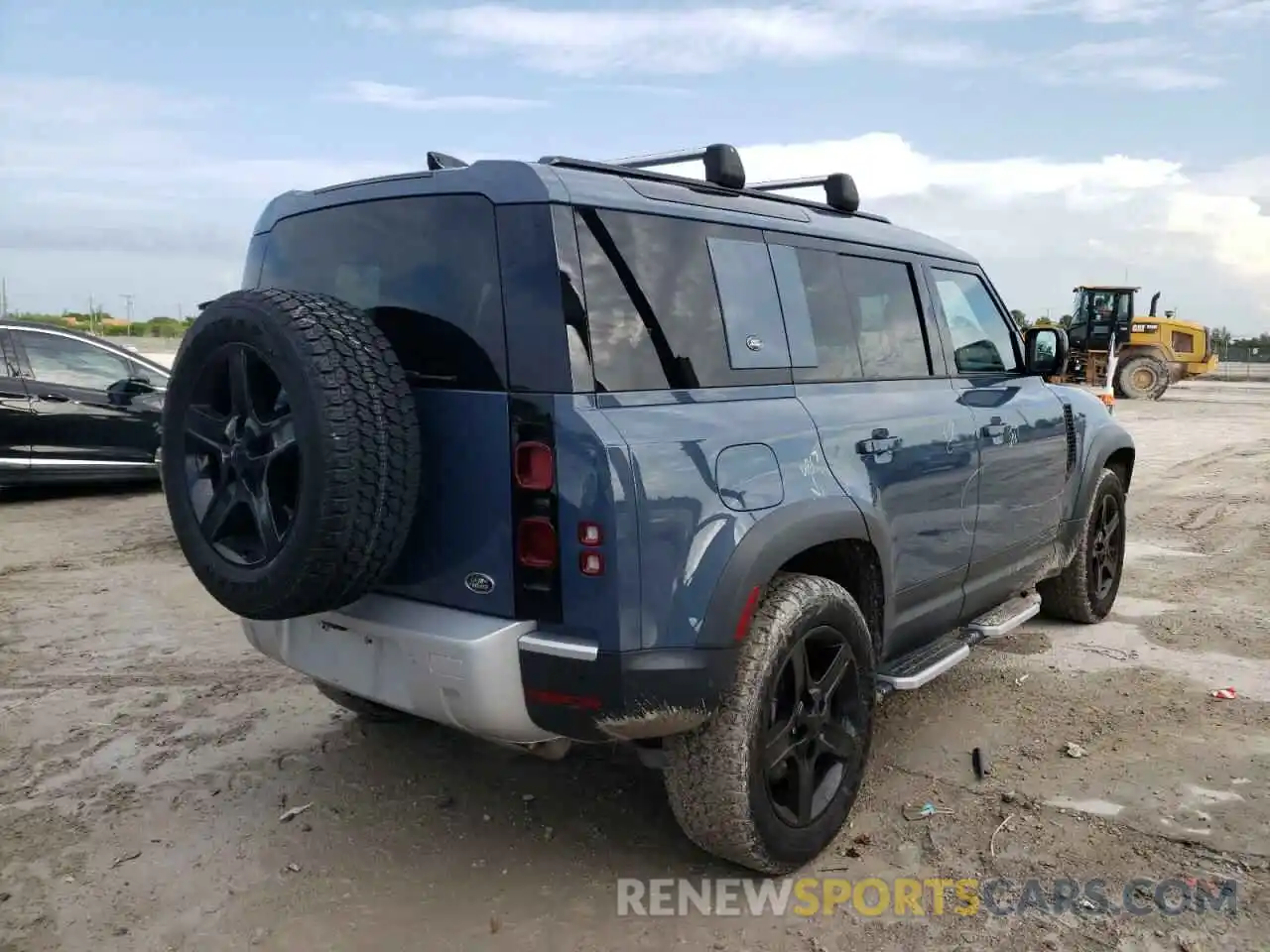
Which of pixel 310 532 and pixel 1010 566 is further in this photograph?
pixel 1010 566

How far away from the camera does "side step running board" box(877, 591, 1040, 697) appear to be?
3488 mm

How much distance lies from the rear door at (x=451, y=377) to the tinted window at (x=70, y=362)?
727 cm

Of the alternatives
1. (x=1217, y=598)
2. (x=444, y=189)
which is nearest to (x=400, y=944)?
(x=444, y=189)

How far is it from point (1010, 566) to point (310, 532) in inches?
122

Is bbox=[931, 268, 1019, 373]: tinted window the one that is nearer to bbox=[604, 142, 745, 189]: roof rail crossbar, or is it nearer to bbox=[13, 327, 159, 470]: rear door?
bbox=[604, 142, 745, 189]: roof rail crossbar

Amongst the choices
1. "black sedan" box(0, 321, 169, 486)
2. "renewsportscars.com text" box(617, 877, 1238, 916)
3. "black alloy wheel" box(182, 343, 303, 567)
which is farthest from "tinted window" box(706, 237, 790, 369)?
"black sedan" box(0, 321, 169, 486)

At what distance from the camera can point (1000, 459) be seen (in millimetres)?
4164

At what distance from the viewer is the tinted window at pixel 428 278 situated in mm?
2709

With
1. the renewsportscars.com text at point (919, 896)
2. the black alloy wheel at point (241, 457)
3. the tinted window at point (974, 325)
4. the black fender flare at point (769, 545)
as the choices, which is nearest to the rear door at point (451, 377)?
the black alloy wheel at point (241, 457)

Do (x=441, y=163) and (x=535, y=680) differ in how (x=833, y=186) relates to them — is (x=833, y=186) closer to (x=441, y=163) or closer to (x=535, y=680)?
(x=441, y=163)

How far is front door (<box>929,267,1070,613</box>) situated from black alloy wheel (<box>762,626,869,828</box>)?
1.09 meters

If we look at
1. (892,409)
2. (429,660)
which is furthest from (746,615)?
(892,409)

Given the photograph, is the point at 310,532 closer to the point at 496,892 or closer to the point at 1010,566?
the point at 496,892

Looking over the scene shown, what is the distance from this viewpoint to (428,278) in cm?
283
